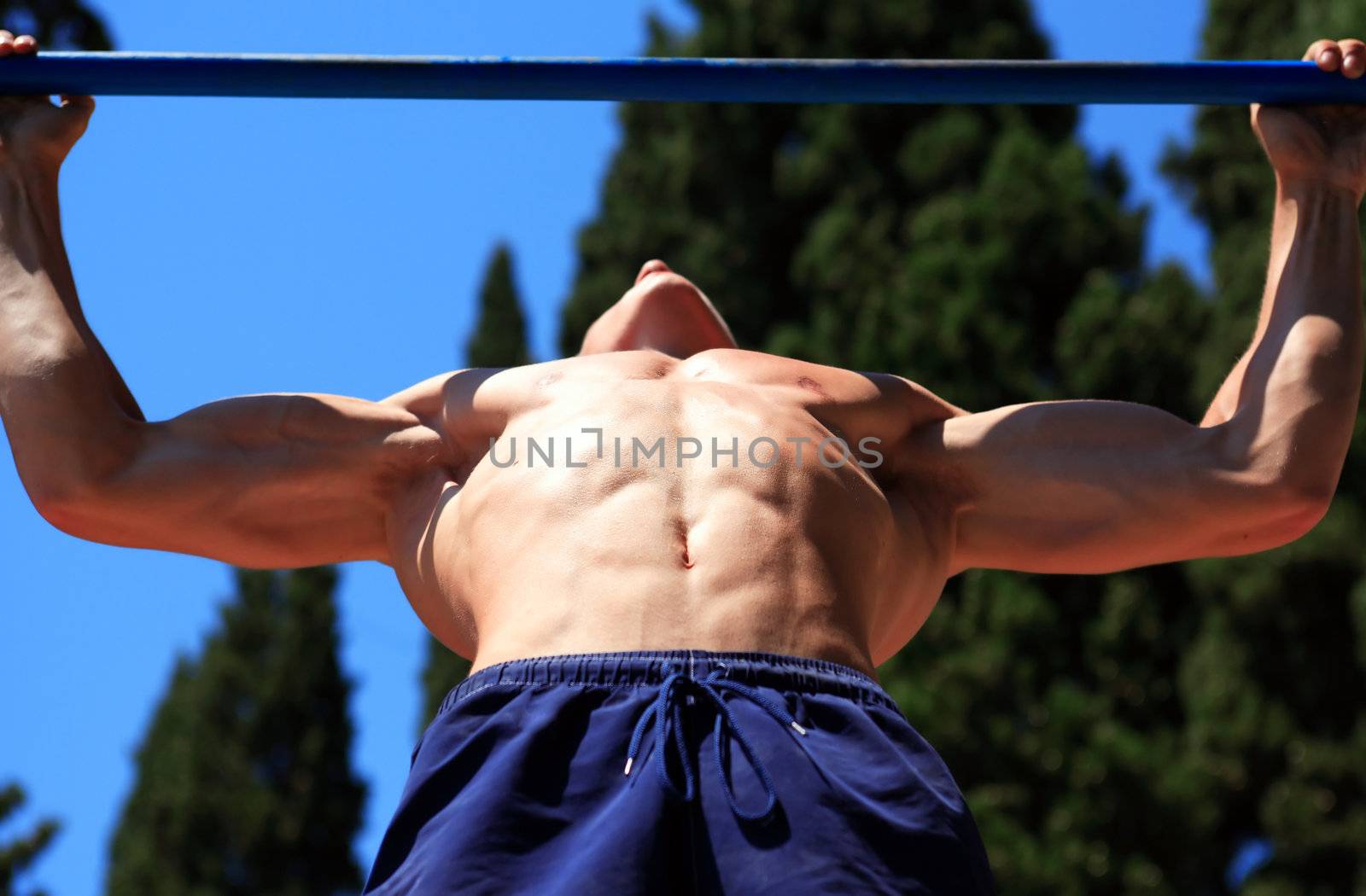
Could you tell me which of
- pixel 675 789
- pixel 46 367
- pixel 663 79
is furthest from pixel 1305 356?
pixel 46 367

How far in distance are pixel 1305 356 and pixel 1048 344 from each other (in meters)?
8.14

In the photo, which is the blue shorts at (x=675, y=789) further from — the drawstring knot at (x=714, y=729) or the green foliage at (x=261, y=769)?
the green foliage at (x=261, y=769)

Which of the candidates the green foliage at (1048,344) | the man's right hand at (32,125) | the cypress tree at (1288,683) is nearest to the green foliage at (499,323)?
the green foliage at (1048,344)

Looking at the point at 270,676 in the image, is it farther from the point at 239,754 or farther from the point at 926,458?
the point at 926,458

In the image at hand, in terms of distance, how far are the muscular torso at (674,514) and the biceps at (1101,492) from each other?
0.35ft

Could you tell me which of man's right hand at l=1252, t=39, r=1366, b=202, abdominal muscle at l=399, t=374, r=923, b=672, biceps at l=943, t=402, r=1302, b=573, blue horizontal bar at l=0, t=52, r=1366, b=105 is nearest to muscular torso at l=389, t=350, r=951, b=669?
abdominal muscle at l=399, t=374, r=923, b=672

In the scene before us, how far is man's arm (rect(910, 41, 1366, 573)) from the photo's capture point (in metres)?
2.81

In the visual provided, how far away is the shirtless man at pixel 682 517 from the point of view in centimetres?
236

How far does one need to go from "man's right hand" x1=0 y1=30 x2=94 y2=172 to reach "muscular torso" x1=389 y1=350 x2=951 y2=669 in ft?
2.49

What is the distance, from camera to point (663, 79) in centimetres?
291

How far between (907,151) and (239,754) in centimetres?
724

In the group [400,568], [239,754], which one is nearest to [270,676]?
[239,754]

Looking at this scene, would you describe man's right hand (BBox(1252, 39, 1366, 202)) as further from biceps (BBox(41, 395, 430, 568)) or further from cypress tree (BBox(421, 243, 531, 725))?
cypress tree (BBox(421, 243, 531, 725))

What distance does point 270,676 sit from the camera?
1457 centimetres
